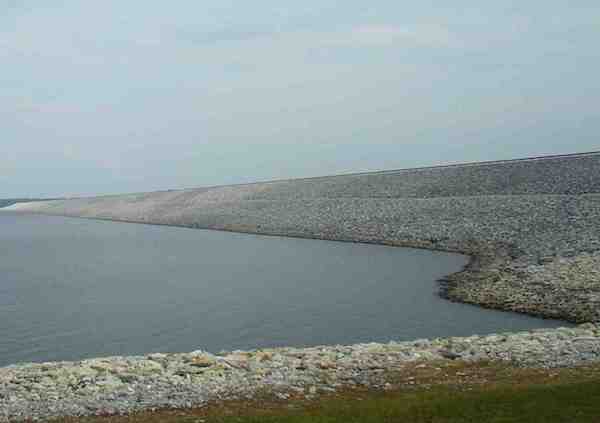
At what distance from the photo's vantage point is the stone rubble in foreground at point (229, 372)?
10828 mm

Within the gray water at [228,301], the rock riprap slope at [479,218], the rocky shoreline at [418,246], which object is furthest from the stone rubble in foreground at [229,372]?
the rock riprap slope at [479,218]

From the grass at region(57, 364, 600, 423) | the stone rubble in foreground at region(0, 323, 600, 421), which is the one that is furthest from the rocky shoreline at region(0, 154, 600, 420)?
the grass at region(57, 364, 600, 423)

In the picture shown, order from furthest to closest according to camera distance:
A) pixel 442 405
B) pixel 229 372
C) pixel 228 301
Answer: pixel 228 301, pixel 229 372, pixel 442 405

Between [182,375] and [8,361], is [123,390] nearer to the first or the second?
[182,375]

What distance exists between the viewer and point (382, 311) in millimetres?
22016

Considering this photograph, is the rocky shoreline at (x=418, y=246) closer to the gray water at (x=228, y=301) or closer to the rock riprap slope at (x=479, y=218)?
the rock riprap slope at (x=479, y=218)

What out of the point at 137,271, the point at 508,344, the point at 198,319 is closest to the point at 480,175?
the point at 137,271

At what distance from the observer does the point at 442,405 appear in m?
9.60

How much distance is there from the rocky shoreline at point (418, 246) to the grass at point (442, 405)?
72 cm

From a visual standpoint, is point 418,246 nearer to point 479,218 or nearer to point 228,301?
point 479,218

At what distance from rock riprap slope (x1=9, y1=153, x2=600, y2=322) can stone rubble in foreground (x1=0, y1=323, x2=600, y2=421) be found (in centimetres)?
605

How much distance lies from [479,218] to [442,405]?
31674 mm

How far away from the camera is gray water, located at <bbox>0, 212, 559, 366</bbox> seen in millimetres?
18875

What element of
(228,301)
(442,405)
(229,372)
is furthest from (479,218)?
(442,405)
